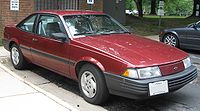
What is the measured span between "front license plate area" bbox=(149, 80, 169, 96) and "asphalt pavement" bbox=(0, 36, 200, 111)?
596 millimetres

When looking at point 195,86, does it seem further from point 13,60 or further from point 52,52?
point 13,60

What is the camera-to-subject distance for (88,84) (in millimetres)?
5648

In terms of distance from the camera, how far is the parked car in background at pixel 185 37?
11227mm

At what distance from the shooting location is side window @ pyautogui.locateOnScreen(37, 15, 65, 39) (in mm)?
6463

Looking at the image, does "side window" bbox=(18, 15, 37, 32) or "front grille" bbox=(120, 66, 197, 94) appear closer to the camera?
"front grille" bbox=(120, 66, 197, 94)

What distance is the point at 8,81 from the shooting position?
21.9ft

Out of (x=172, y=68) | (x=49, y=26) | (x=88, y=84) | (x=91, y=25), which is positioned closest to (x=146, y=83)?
(x=172, y=68)

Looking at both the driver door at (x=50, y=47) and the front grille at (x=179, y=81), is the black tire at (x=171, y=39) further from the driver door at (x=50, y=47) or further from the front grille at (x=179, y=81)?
the front grille at (x=179, y=81)

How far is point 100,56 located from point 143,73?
2.55 ft

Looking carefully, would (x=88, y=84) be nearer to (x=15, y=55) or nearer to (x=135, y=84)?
(x=135, y=84)

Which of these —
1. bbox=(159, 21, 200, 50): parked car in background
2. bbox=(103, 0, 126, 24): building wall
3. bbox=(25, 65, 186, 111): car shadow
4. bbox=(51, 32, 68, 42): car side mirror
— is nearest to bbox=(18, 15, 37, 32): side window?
bbox=(51, 32, 68, 42): car side mirror

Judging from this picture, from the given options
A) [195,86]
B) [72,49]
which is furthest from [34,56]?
[195,86]

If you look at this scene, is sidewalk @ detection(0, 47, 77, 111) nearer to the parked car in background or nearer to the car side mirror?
the car side mirror

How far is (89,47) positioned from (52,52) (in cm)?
110
